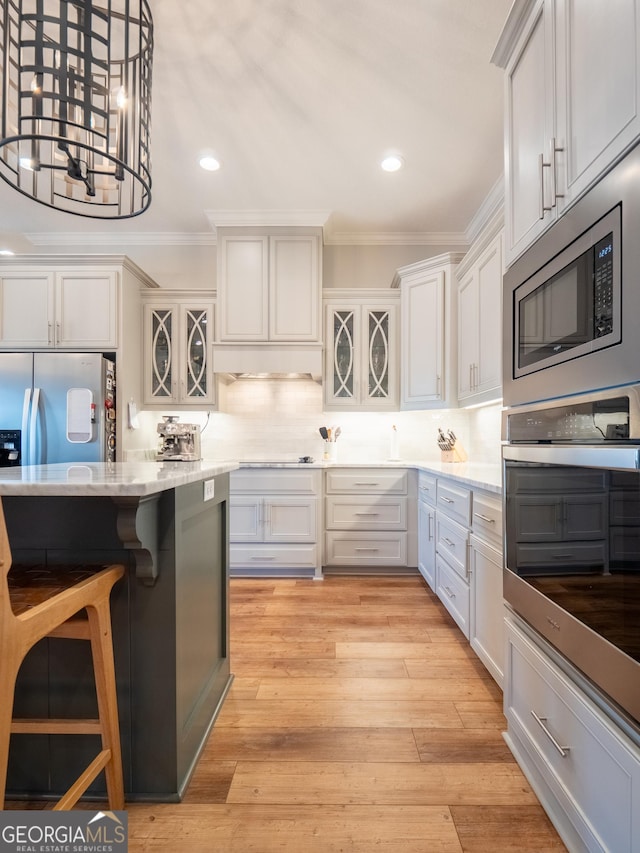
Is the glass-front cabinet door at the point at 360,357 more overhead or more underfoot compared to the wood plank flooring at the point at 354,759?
more overhead

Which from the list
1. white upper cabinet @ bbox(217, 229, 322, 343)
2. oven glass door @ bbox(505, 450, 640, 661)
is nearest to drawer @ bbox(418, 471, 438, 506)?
white upper cabinet @ bbox(217, 229, 322, 343)

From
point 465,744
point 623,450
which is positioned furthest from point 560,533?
point 465,744

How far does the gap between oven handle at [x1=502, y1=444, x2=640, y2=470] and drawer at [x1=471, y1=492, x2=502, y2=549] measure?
1.55ft

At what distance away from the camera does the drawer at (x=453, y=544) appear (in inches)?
88.3

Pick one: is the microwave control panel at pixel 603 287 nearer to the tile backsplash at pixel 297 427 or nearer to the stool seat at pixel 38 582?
the stool seat at pixel 38 582

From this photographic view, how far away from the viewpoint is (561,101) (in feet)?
3.83

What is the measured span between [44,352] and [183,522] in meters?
2.76

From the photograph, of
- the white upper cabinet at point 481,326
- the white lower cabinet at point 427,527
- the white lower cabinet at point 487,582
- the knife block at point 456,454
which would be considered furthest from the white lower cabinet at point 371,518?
the white lower cabinet at point 487,582

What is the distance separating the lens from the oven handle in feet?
2.84

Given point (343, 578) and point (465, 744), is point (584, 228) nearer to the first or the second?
point (465, 744)

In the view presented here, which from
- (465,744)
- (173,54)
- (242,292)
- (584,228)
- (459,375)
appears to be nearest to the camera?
(584,228)

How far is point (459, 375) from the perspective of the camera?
335 cm

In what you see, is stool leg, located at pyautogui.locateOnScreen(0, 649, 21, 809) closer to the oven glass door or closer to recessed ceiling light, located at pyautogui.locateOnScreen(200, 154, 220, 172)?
the oven glass door

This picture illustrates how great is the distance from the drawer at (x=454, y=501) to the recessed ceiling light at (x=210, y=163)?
2.59 metres
